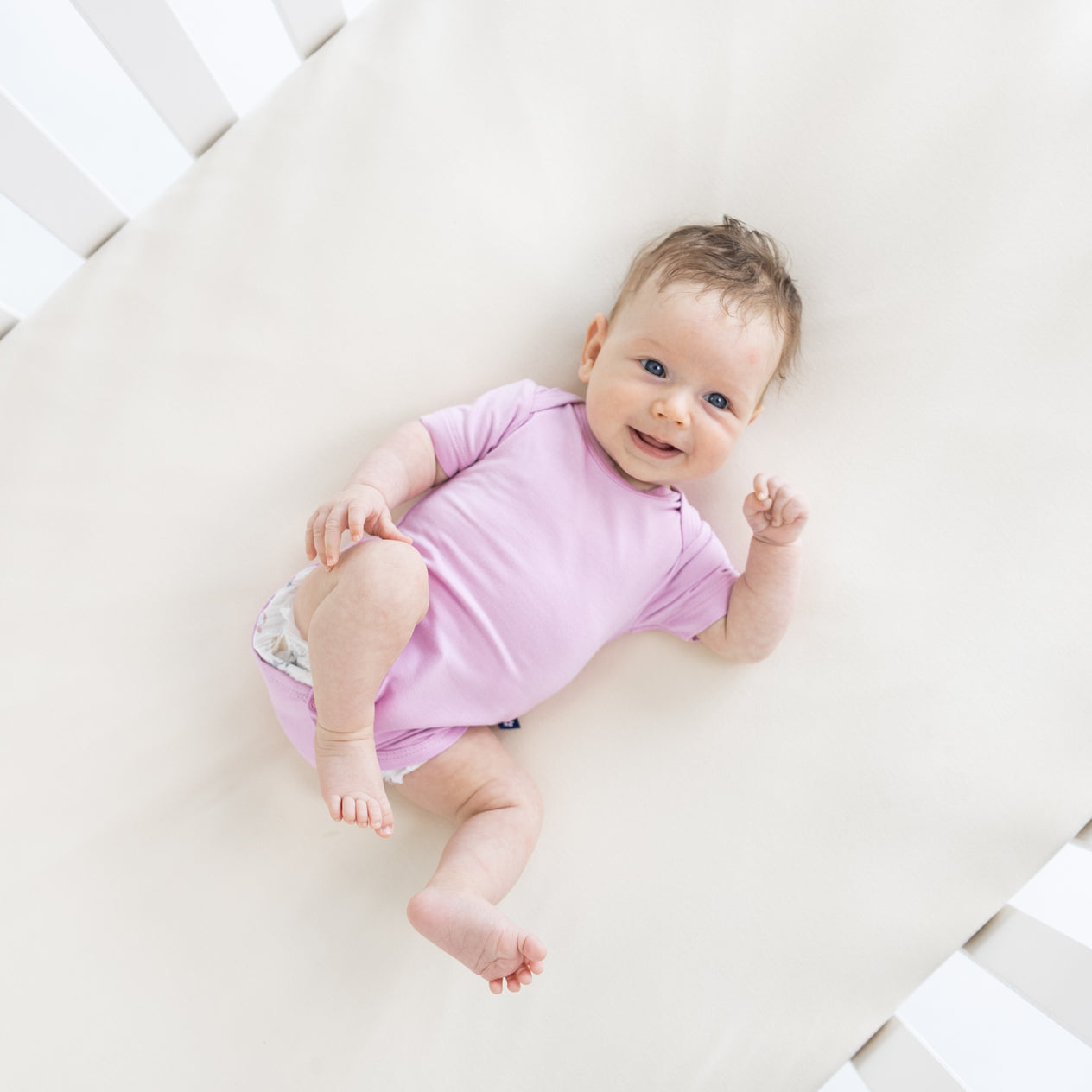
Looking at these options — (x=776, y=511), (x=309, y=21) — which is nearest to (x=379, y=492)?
(x=776, y=511)

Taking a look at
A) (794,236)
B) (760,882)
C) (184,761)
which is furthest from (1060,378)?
(184,761)

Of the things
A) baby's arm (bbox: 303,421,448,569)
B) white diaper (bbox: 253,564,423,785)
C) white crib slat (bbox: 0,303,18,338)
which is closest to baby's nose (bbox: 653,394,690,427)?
baby's arm (bbox: 303,421,448,569)

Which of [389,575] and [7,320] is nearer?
[389,575]

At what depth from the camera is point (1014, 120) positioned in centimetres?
100

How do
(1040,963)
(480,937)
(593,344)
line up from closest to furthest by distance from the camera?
(480,937) < (1040,963) < (593,344)

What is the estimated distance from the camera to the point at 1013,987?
0.88 meters

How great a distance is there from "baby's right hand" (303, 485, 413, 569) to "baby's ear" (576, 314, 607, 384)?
0.92 ft

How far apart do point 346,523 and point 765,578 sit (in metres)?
0.46

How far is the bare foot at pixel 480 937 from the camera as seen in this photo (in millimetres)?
755

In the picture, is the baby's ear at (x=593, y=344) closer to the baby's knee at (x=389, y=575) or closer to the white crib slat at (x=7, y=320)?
the baby's knee at (x=389, y=575)

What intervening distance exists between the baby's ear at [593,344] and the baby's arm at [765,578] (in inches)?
9.0

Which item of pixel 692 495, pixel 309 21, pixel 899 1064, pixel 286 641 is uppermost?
pixel 309 21

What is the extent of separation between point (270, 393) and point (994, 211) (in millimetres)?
893

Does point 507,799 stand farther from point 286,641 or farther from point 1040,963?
point 1040,963
